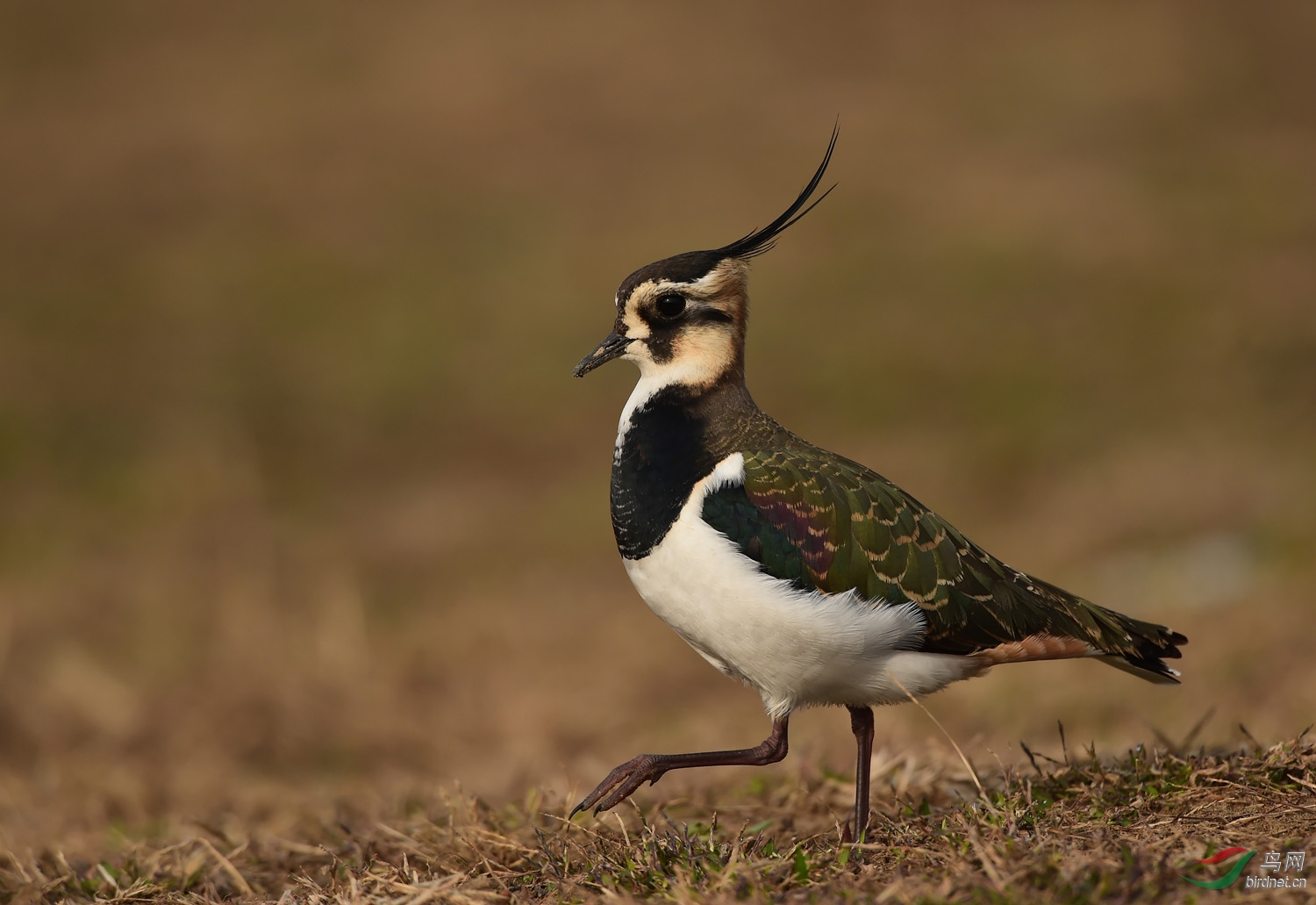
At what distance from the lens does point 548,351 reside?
51.3 feet

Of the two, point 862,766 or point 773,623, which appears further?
point 862,766

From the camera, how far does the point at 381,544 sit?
12.2 m

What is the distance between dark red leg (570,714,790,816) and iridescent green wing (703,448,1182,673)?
63cm

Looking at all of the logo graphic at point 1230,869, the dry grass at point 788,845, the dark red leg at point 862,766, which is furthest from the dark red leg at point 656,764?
the logo graphic at point 1230,869

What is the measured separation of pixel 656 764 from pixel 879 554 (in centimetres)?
107

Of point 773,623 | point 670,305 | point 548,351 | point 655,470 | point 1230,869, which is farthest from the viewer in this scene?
point 548,351

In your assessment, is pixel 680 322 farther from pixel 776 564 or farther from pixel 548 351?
pixel 548 351

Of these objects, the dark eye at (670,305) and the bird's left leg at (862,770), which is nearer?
the bird's left leg at (862,770)

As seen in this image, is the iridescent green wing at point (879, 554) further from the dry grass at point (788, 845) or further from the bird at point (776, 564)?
the dry grass at point (788, 845)

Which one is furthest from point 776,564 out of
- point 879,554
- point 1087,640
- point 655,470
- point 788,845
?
point 1087,640

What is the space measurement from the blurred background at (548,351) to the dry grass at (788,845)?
2.26 feet

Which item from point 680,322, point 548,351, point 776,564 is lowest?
point 776,564

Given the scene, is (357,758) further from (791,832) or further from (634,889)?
(634,889)

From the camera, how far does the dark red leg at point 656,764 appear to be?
423cm
